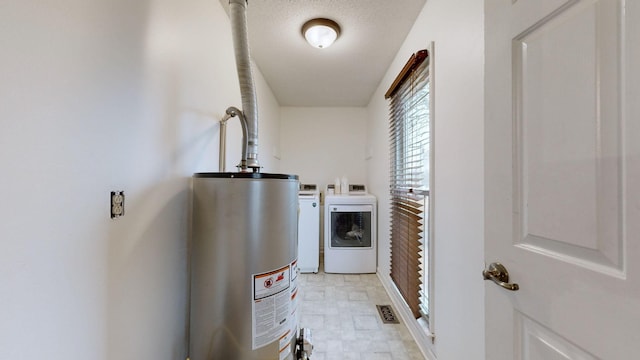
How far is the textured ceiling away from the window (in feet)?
1.14

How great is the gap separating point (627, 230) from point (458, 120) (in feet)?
2.82

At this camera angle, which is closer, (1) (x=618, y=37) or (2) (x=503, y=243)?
(1) (x=618, y=37)

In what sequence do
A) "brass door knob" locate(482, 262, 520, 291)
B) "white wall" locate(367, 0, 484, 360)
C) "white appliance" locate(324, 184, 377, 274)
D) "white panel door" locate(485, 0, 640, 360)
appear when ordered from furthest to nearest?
"white appliance" locate(324, 184, 377, 274) → "white wall" locate(367, 0, 484, 360) → "brass door knob" locate(482, 262, 520, 291) → "white panel door" locate(485, 0, 640, 360)

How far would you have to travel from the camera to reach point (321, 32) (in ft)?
5.86

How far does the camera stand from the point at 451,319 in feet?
4.07

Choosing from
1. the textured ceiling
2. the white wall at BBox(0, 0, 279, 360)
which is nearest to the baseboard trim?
the white wall at BBox(0, 0, 279, 360)

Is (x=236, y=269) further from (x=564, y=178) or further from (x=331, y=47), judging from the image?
(x=331, y=47)

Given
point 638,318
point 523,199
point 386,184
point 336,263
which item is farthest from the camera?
point 336,263

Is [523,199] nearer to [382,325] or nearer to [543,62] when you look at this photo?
[543,62]

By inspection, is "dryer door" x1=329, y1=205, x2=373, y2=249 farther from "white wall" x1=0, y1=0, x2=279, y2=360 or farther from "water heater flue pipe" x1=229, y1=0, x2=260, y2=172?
"white wall" x1=0, y1=0, x2=279, y2=360

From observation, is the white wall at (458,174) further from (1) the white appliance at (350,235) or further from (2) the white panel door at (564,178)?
(1) the white appliance at (350,235)

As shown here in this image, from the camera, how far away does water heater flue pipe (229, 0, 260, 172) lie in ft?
3.87

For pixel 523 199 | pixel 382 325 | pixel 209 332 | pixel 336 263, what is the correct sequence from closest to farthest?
pixel 523 199 → pixel 209 332 → pixel 382 325 → pixel 336 263

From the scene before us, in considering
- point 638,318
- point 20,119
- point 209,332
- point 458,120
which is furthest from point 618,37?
point 209,332
